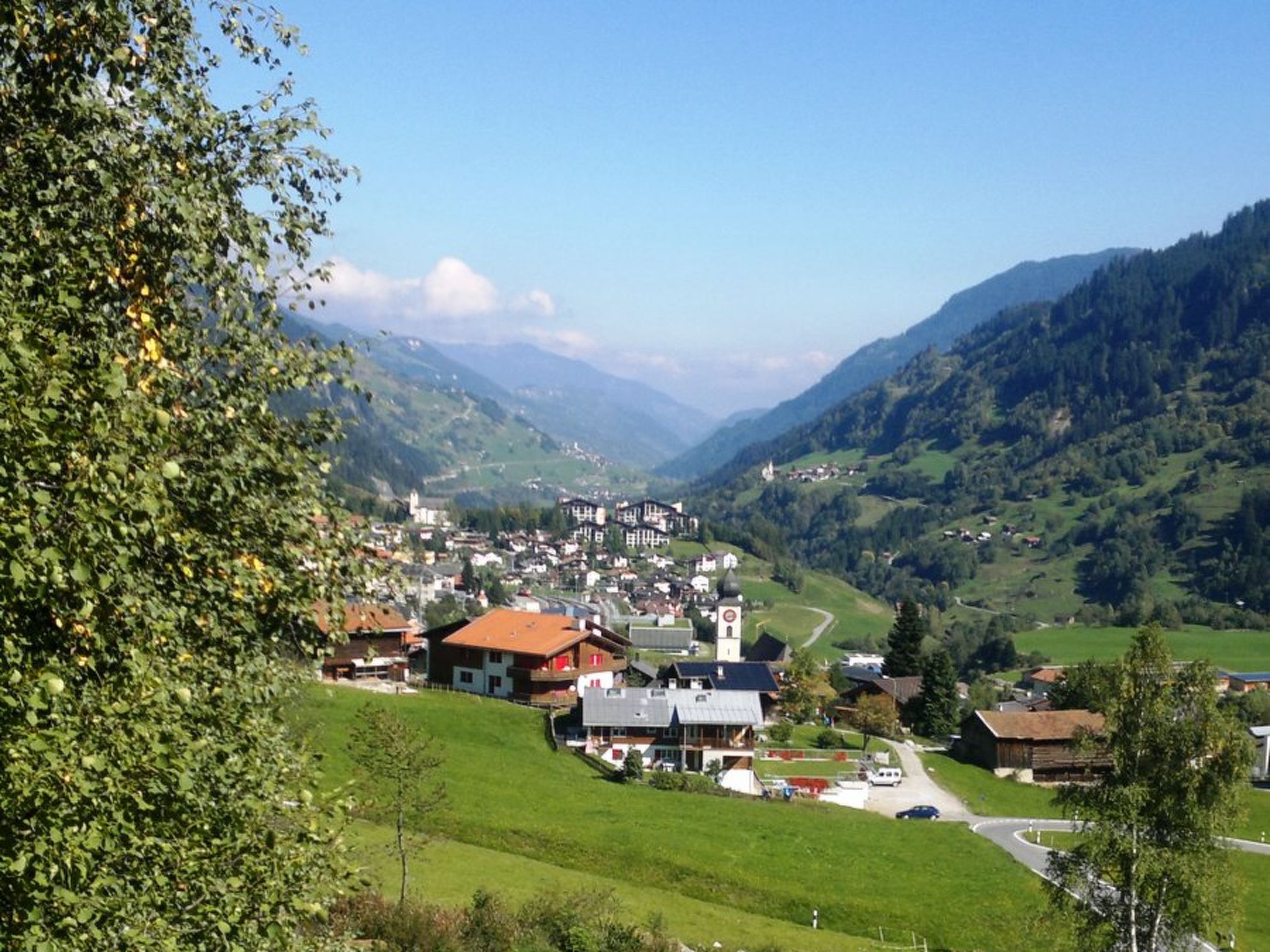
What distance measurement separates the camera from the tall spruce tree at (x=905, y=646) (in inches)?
3922

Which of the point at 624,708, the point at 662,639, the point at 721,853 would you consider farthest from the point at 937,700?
the point at 662,639

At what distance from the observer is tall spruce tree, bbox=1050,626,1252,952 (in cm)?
2731

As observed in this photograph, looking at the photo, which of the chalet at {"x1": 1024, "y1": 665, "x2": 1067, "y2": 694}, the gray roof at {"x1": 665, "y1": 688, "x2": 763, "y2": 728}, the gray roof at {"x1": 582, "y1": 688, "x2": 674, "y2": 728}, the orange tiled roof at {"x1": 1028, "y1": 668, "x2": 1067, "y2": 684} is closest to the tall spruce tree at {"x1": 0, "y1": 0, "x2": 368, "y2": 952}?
the gray roof at {"x1": 582, "y1": 688, "x2": 674, "y2": 728}

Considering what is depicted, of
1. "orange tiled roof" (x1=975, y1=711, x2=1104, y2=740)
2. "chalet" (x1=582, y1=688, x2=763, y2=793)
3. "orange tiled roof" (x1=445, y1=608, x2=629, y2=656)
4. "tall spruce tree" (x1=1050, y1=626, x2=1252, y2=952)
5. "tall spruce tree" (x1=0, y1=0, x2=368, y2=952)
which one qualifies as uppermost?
"tall spruce tree" (x1=0, y1=0, x2=368, y2=952)

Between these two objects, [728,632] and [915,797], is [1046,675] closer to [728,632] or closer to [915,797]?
[728,632]

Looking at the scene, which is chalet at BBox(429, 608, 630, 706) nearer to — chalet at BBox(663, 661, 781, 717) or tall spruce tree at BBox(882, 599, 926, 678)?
chalet at BBox(663, 661, 781, 717)

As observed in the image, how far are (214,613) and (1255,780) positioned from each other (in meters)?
90.7

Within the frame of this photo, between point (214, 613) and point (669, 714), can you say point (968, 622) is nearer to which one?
point (669, 714)

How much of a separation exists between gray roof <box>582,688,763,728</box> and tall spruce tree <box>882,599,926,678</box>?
35.1 m

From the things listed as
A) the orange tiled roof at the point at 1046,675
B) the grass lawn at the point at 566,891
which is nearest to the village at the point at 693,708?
the grass lawn at the point at 566,891

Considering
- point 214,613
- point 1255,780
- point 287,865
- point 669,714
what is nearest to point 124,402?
point 214,613

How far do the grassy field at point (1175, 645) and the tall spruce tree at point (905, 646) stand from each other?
45.3m

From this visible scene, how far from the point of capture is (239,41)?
31.7 ft

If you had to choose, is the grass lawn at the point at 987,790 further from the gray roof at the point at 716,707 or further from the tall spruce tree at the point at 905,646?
the tall spruce tree at the point at 905,646
